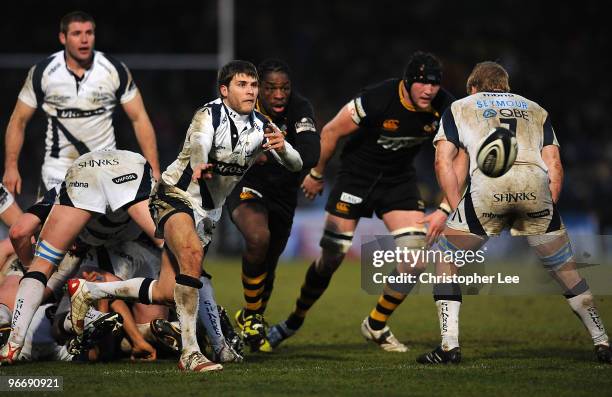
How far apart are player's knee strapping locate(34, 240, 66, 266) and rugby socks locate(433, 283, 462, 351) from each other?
286cm

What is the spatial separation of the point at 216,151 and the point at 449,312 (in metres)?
2.07

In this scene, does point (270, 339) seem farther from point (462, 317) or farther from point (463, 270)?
point (462, 317)

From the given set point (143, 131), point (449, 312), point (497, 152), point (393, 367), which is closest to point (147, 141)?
point (143, 131)

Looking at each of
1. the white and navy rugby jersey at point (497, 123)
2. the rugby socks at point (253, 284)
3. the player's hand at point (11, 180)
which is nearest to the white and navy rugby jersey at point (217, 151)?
the white and navy rugby jersey at point (497, 123)

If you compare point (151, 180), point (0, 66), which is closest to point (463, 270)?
point (151, 180)

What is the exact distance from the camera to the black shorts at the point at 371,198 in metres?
9.73

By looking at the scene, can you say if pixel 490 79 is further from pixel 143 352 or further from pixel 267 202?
pixel 143 352

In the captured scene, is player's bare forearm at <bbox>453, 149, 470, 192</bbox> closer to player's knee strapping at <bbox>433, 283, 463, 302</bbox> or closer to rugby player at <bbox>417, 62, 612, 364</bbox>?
rugby player at <bbox>417, 62, 612, 364</bbox>

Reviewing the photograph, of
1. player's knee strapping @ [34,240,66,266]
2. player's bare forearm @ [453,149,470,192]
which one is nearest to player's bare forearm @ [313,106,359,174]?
player's bare forearm @ [453,149,470,192]

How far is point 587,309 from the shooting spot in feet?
25.6

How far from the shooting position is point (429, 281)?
979 cm

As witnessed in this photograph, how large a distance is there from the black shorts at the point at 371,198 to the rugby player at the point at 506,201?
72.1 inches

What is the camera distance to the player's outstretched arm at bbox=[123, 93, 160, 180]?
995cm

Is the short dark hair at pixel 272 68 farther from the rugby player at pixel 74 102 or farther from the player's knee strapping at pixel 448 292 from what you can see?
the player's knee strapping at pixel 448 292
